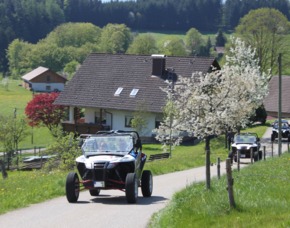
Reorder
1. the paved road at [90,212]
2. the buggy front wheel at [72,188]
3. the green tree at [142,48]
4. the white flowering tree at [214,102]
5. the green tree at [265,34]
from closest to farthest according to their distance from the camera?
the paved road at [90,212] < the buggy front wheel at [72,188] < the white flowering tree at [214,102] < the green tree at [265,34] < the green tree at [142,48]

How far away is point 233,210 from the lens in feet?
38.8

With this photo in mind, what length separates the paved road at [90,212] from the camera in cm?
1328

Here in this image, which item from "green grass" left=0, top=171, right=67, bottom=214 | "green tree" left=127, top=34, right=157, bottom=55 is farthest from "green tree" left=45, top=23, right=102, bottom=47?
"green grass" left=0, top=171, right=67, bottom=214

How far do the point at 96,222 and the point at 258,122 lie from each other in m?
46.4

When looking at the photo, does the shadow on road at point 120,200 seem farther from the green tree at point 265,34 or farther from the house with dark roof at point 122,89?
the green tree at point 265,34

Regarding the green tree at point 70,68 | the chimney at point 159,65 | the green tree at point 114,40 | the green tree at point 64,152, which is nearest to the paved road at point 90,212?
the green tree at point 64,152

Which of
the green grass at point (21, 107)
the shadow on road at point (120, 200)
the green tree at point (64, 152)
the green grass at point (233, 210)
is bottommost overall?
the green grass at point (21, 107)

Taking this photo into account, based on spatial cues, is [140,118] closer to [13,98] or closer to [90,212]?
[90,212]

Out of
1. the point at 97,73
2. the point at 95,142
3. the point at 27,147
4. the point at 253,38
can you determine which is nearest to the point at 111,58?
the point at 97,73

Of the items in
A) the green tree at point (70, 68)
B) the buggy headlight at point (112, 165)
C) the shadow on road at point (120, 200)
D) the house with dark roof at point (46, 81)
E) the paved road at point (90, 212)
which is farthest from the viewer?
the green tree at point (70, 68)

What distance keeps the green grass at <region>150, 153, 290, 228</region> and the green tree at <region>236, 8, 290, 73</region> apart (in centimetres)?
6047

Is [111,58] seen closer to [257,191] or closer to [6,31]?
[257,191]

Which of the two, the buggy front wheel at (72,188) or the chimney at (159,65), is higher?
the chimney at (159,65)

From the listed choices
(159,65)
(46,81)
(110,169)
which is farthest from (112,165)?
(46,81)
